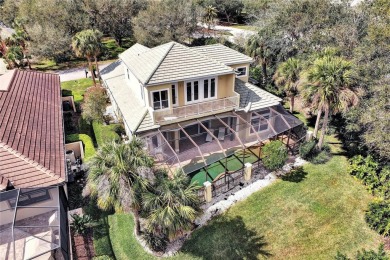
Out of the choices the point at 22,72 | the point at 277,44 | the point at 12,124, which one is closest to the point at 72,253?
the point at 12,124

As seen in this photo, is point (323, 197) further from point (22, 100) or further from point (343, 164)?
point (22, 100)

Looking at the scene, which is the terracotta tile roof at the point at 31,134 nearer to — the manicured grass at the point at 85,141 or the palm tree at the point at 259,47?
the manicured grass at the point at 85,141

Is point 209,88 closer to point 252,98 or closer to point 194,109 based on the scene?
point 194,109

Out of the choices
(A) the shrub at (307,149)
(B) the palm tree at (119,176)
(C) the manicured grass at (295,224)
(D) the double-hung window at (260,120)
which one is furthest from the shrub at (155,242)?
(A) the shrub at (307,149)

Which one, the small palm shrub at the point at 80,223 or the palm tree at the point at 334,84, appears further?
the palm tree at the point at 334,84

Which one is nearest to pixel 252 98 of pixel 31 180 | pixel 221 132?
pixel 221 132
